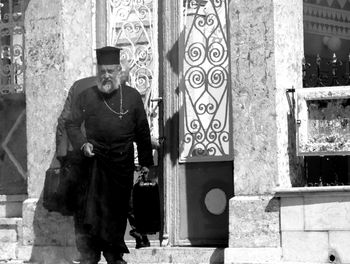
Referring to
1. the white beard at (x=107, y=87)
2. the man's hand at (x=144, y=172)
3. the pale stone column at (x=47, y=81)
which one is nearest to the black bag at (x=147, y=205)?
the man's hand at (x=144, y=172)

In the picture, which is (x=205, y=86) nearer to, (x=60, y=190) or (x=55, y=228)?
(x=60, y=190)

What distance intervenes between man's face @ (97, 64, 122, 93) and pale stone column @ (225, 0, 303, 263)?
3.91 feet

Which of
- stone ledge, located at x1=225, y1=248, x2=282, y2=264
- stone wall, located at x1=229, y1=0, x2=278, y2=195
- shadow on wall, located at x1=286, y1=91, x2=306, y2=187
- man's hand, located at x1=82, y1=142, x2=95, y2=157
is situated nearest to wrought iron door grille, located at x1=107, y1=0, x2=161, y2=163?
man's hand, located at x1=82, y1=142, x2=95, y2=157

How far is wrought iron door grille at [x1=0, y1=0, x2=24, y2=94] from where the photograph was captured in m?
13.9

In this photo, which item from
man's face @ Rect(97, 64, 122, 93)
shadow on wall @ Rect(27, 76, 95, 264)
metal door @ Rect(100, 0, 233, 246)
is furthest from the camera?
shadow on wall @ Rect(27, 76, 95, 264)

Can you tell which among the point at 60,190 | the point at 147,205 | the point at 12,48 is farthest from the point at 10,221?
the point at 147,205

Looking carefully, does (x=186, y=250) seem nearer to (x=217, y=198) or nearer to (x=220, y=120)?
(x=217, y=198)

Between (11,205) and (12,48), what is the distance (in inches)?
73.0

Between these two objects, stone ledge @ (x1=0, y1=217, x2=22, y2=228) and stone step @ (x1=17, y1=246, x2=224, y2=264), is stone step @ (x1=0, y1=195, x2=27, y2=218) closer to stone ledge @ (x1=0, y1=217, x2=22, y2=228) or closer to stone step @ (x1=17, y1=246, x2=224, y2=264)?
stone ledge @ (x1=0, y1=217, x2=22, y2=228)

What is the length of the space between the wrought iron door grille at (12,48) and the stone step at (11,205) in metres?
1.27

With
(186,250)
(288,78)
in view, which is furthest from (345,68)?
(186,250)

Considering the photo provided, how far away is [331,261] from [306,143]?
1.17 meters

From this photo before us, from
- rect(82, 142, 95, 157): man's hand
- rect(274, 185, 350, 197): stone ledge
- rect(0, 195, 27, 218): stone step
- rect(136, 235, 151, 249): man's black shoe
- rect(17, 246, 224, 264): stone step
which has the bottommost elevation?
rect(17, 246, 224, 264): stone step

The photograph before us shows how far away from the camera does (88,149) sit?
38.0 feet
